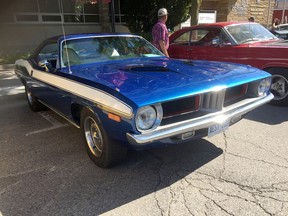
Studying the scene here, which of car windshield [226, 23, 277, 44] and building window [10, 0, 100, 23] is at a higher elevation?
building window [10, 0, 100, 23]

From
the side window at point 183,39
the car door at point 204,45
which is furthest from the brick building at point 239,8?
the car door at point 204,45

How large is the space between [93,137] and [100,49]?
1.38 metres

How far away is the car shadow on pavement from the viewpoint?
15.5 feet

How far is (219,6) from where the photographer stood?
790 inches

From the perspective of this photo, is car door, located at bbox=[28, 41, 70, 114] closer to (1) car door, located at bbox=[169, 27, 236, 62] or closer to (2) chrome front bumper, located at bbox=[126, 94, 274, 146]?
(2) chrome front bumper, located at bbox=[126, 94, 274, 146]

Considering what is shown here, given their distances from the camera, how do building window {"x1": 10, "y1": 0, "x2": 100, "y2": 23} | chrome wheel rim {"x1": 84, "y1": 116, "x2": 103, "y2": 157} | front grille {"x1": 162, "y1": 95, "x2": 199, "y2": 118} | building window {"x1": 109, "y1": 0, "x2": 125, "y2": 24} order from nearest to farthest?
front grille {"x1": 162, "y1": 95, "x2": 199, "y2": 118}, chrome wheel rim {"x1": 84, "y1": 116, "x2": 103, "y2": 157}, building window {"x1": 10, "y1": 0, "x2": 100, "y2": 23}, building window {"x1": 109, "y1": 0, "x2": 125, "y2": 24}

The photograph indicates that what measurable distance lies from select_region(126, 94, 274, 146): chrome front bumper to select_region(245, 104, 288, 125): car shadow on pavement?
1.53 m

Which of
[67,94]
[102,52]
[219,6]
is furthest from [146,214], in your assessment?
[219,6]

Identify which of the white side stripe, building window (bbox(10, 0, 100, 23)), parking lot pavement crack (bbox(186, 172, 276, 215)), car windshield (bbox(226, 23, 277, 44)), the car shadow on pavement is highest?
building window (bbox(10, 0, 100, 23))

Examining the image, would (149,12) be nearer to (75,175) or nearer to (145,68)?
(145,68)

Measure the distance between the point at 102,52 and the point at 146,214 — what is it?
241 centimetres

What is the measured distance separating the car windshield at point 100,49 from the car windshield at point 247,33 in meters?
2.26

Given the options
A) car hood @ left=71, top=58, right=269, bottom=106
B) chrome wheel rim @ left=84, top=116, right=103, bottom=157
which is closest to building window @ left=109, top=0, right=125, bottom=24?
car hood @ left=71, top=58, right=269, bottom=106

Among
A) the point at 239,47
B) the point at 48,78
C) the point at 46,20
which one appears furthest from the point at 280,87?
the point at 46,20
